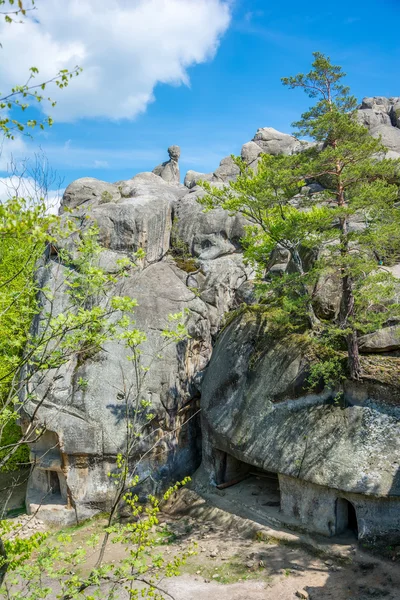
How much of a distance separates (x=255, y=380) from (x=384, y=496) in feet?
18.2

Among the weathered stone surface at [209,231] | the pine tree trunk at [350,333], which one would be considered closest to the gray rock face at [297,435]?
the pine tree trunk at [350,333]

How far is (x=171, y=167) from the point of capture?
1861 inches

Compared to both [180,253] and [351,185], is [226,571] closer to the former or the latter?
[351,185]

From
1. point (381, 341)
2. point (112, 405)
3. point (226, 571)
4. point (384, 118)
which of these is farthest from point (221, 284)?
point (384, 118)

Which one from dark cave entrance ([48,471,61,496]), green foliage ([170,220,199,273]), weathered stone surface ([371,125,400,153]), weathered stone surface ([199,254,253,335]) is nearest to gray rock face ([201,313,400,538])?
weathered stone surface ([199,254,253,335])

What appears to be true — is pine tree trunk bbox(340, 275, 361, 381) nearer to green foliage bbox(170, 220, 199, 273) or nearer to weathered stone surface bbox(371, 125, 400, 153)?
green foliage bbox(170, 220, 199, 273)

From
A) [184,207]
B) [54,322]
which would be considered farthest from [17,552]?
[184,207]

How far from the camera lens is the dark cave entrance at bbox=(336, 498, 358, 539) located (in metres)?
12.9

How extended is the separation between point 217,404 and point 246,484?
3286 millimetres

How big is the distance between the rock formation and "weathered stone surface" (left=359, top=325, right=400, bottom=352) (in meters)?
0.04

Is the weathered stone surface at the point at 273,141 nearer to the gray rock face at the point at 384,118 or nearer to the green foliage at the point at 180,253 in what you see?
the gray rock face at the point at 384,118

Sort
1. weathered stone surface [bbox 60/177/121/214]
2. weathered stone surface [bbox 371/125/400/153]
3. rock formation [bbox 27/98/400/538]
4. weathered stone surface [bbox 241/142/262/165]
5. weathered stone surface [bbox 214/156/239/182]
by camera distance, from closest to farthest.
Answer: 1. rock formation [bbox 27/98/400/538]
2. weathered stone surface [bbox 60/177/121/214]
3. weathered stone surface [bbox 371/125/400/153]
4. weathered stone surface [bbox 241/142/262/165]
5. weathered stone surface [bbox 214/156/239/182]

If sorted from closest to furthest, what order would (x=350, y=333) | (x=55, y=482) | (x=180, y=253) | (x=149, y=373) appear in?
(x=350, y=333)
(x=55, y=482)
(x=149, y=373)
(x=180, y=253)

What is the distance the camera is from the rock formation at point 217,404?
12594mm
